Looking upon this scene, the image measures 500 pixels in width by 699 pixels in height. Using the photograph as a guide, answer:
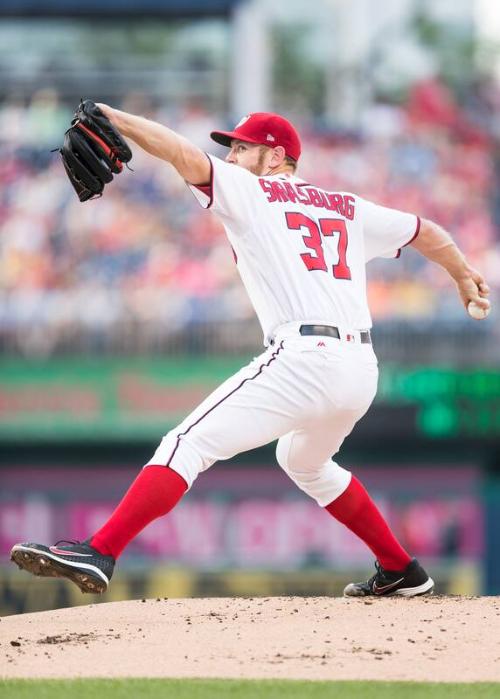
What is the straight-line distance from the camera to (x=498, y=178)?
569 inches

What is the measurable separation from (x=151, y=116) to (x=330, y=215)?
35.0 feet

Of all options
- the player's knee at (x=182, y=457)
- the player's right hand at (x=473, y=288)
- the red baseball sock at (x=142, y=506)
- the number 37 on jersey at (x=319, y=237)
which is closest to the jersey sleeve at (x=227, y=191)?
the number 37 on jersey at (x=319, y=237)

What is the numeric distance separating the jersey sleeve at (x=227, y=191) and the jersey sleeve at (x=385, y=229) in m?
0.54

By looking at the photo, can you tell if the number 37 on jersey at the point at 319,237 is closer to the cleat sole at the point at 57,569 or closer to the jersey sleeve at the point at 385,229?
the jersey sleeve at the point at 385,229

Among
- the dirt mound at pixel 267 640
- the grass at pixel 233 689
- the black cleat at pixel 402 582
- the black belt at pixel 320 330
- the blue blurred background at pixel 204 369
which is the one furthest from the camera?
the blue blurred background at pixel 204 369

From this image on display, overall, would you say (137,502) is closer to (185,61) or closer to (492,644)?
(492,644)

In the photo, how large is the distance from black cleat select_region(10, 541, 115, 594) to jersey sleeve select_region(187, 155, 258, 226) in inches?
45.7

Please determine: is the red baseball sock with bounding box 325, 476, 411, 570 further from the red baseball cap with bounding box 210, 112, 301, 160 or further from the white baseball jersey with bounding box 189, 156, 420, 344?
the red baseball cap with bounding box 210, 112, 301, 160

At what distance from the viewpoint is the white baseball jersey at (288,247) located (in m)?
4.38

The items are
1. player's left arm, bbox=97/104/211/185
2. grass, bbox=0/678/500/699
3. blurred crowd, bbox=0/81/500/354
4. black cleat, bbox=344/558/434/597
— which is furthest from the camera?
blurred crowd, bbox=0/81/500/354

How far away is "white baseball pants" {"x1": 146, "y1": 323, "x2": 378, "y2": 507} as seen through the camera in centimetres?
432

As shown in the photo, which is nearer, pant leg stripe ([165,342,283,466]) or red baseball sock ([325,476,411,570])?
pant leg stripe ([165,342,283,466])

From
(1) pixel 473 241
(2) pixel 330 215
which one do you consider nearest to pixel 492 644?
(2) pixel 330 215

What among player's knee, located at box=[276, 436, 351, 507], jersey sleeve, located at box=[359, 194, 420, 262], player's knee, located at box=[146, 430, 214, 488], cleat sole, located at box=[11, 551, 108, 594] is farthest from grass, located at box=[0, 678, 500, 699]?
jersey sleeve, located at box=[359, 194, 420, 262]
